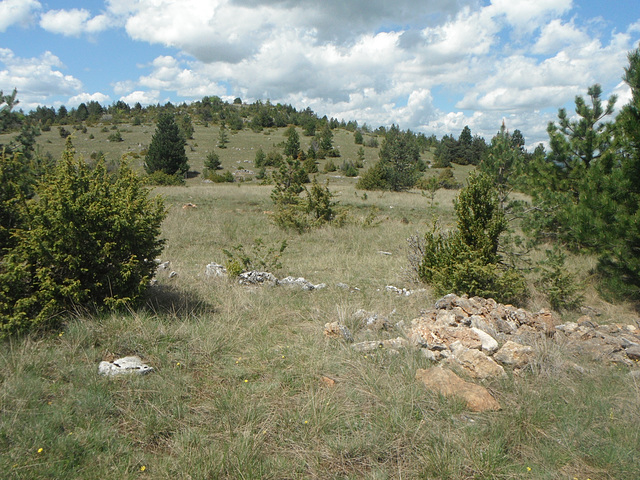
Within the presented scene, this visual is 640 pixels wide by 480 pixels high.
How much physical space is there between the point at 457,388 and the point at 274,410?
1461 mm

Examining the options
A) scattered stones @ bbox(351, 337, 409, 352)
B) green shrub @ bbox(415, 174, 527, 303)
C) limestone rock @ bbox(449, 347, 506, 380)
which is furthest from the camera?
green shrub @ bbox(415, 174, 527, 303)

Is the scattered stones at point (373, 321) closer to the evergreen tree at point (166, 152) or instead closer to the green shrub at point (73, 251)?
the green shrub at point (73, 251)

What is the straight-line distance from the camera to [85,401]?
304cm

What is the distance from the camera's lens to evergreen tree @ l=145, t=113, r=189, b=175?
33406 mm

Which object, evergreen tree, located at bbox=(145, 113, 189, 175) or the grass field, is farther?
evergreen tree, located at bbox=(145, 113, 189, 175)

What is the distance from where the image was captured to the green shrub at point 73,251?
Answer: 3.92 m

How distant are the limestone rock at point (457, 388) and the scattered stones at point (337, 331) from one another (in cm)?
99

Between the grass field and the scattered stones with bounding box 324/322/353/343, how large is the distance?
0.46 ft

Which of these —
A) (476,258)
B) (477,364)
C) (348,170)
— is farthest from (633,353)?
(348,170)

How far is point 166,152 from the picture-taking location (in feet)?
111

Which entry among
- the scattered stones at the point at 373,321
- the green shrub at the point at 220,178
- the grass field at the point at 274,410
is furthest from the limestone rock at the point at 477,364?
the green shrub at the point at 220,178

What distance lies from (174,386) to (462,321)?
328cm

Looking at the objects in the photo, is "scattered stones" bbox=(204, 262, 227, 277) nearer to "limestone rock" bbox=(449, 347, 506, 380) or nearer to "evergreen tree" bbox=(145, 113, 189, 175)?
"limestone rock" bbox=(449, 347, 506, 380)

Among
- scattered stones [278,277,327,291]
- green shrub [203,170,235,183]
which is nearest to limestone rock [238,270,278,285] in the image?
scattered stones [278,277,327,291]
